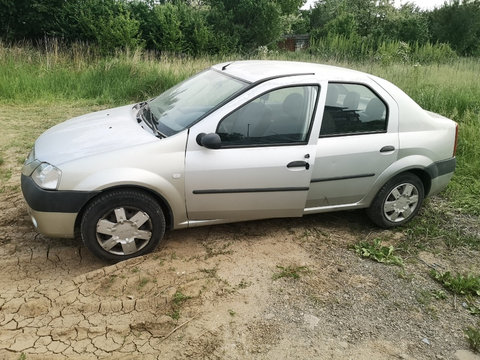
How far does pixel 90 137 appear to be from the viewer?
12.5ft

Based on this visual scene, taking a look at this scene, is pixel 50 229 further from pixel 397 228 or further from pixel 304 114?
pixel 397 228

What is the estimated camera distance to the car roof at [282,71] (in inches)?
158

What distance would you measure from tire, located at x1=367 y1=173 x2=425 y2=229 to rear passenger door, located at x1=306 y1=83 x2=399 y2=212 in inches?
9.3

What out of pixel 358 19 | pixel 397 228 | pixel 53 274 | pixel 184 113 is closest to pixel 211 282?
pixel 53 274

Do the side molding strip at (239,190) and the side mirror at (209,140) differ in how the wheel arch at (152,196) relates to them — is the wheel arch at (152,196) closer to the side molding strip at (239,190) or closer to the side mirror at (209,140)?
the side molding strip at (239,190)

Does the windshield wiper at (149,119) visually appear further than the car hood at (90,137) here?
Yes

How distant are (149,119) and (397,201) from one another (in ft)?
8.95

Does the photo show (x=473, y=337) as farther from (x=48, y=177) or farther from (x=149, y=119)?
(x=48, y=177)

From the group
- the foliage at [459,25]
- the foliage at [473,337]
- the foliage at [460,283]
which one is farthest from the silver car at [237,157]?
the foliage at [459,25]

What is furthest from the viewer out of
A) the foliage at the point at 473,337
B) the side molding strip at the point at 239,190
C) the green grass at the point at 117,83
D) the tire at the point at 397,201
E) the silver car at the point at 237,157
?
the green grass at the point at 117,83

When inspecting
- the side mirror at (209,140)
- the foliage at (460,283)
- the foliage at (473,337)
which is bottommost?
the foliage at (473,337)

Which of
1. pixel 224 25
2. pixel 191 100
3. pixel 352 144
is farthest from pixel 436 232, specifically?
pixel 224 25

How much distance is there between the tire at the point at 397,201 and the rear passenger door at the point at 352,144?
0.77ft

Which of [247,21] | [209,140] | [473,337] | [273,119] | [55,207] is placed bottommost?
[473,337]
